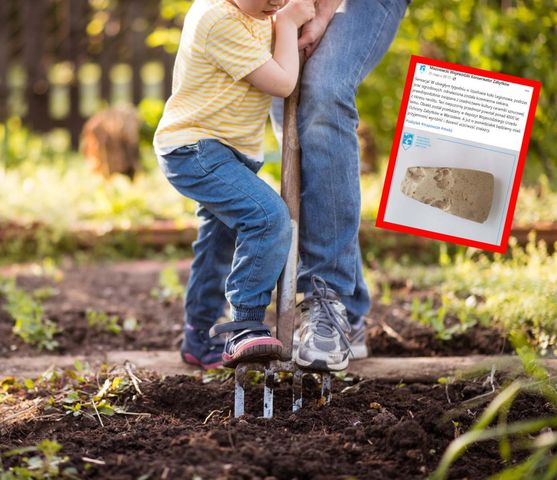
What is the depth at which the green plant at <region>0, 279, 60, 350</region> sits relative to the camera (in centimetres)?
350

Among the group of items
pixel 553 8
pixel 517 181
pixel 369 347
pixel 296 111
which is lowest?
pixel 369 347

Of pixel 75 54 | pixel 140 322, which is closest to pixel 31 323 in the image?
pixel 140 322

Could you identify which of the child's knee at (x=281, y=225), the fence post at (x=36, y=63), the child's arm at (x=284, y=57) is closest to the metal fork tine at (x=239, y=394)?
the child's knee at (x=281, y=225)

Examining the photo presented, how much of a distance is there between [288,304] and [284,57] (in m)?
0.72

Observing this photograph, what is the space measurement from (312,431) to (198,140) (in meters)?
0.92

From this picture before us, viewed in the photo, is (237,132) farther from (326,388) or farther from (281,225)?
(326,388)

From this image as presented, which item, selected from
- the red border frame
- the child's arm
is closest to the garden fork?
the child's arm

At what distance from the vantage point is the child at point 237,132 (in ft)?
8.27

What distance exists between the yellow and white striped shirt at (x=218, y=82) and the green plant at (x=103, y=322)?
1.18m

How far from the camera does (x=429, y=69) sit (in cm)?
257

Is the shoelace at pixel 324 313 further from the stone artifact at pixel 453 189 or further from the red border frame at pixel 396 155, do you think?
the stone artifact at pixel 453 189

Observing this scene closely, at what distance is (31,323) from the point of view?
361 cm

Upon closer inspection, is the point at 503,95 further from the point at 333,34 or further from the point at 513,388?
the point at 513,388

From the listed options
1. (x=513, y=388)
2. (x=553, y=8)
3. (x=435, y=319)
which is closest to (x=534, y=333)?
(x=435, y=319)
